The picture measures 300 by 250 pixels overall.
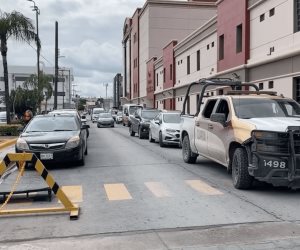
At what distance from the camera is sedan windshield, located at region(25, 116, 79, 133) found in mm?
13427

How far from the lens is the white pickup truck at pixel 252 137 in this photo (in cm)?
842

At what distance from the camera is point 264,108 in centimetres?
1020

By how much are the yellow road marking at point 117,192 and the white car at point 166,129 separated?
9012 mm

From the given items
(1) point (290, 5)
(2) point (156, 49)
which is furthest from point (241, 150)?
(2) point (156, 49)

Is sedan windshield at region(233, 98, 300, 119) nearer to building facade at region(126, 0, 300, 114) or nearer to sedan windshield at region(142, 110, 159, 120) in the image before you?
building facade at region(126, 0, 300, 114)

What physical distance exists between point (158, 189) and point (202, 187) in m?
0.92

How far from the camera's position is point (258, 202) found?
8.10 meters

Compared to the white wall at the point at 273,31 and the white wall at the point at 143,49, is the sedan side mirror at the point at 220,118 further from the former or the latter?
the white wall at the point at 143,49

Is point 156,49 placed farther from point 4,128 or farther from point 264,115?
point 264,115

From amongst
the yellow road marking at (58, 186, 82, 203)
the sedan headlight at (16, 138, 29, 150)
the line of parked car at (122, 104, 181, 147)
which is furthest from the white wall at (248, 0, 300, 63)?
the yellow road marking at (58, 186, 82, 203)

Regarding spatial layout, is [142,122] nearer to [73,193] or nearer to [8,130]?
[8,130]

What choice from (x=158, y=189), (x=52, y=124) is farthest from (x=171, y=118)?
(x=158, y=189)

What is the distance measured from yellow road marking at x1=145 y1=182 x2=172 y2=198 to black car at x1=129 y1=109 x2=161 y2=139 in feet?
46.3

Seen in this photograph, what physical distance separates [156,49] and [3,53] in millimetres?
33706
